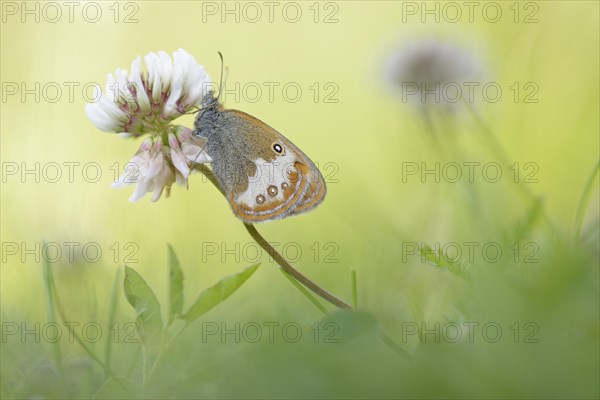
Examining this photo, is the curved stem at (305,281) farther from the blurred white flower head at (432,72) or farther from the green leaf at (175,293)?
the blurred white flower head at (432,72)

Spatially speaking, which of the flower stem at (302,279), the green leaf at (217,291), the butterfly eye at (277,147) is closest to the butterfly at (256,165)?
the butterfly eye at (277,147)

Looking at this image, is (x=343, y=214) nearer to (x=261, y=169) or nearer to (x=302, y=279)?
(x=261, y=169)

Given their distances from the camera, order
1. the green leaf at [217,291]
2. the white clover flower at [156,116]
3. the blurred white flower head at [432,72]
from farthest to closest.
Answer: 1. the blurred white flower head at [432,72]
2. the white clover flower at [156,116]
3. the green leaf at [217,291]

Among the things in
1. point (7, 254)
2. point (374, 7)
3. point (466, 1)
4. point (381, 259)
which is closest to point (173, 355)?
point (381, 259)

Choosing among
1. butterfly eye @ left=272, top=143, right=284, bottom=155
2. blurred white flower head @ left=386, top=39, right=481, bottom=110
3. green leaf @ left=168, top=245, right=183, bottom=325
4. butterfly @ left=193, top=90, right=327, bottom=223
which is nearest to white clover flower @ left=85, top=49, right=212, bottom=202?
butterfly @ left=193, top=90, right=327, bottom=223

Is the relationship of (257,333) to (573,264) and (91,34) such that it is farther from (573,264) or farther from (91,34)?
(91,34)

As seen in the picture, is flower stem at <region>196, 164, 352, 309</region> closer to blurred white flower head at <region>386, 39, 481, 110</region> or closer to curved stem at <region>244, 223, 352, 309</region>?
curved stem at <region>244, 223, 352, 309</region>
